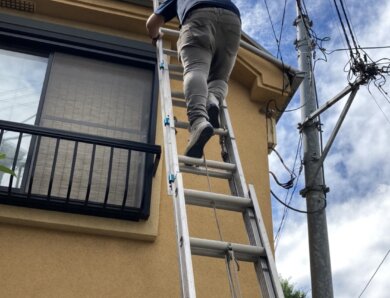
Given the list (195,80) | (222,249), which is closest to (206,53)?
(195,80)

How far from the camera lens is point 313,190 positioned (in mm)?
5008

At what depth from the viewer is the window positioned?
399cm

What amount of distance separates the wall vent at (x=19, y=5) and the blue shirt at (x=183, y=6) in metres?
1.90

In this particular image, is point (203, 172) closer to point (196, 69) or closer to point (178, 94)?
point (196, 69)

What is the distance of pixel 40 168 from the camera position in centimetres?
417

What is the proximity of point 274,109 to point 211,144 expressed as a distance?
1.15 metres

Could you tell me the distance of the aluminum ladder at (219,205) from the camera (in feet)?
7.89

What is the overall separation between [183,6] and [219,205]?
A: 61.2 inches

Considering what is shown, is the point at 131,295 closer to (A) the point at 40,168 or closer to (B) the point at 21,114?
(A) the point at 40,168

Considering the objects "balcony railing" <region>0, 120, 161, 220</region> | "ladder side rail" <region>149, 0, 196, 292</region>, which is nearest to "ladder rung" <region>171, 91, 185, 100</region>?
"ladder side rail" <region>149, 0, 196, 292</region>

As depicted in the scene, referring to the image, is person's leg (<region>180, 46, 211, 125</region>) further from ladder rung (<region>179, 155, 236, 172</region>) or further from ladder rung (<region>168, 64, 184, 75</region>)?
ladder rung (<region>168, 64, 184, 75</region>)

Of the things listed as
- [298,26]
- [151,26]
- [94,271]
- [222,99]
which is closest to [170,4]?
[151,26]

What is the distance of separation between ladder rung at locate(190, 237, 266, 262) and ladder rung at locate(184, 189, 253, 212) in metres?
0.32

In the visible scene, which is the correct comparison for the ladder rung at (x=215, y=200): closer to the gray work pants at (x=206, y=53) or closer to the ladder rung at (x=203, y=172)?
the ladder rung at (x=203, y=172)
